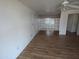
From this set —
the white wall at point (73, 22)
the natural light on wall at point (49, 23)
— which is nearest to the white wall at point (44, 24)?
the natural light on wall at point (49, 23)

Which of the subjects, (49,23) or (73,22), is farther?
(49,23)

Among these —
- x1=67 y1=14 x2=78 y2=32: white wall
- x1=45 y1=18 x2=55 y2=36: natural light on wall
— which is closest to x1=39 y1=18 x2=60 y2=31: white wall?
x1=45 y1=18 x2=55 y2=36: natural light on wall

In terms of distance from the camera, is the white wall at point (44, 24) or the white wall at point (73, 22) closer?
the white wall at point (73, 22)

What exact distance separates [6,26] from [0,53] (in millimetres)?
700

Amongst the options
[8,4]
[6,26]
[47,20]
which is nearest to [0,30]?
[6,26]

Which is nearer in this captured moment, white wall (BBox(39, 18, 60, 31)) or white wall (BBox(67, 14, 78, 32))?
white wall (BBox(67, 14, 78, 32))

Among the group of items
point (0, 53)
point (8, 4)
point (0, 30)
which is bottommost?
point (0, 53)

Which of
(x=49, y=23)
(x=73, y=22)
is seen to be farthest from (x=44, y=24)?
(x=73, y=22)

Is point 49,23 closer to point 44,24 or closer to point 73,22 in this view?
point 44,24

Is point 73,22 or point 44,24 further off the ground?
point 73,22

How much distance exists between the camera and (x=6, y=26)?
246 centimetres

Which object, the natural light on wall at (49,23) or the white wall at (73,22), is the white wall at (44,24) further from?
the white wall at (73,22)

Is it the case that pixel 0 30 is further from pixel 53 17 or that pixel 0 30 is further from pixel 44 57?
pixel 53 17

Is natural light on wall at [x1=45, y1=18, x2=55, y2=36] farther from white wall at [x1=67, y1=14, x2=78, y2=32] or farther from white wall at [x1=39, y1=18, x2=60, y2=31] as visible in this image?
white wall at [x1=67, y1=14, x2=78, y2=32]
